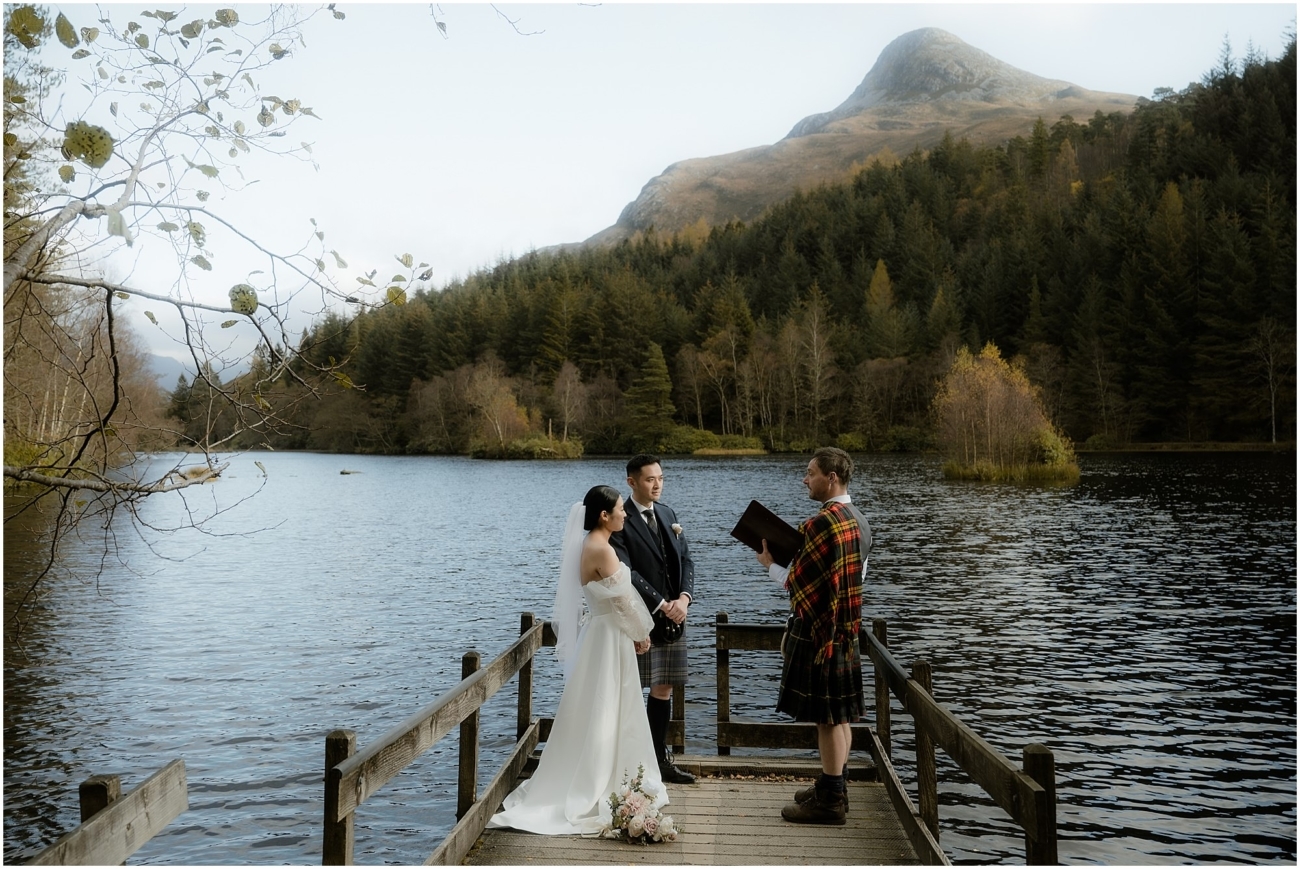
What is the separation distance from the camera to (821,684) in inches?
227

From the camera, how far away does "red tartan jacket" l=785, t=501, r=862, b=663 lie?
18.7 ft

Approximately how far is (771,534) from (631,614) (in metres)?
0.99

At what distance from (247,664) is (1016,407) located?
36421 millimetres

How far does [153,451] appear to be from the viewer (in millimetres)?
4875

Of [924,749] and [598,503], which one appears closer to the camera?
[924,749]

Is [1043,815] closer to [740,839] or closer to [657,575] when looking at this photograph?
[740,839]

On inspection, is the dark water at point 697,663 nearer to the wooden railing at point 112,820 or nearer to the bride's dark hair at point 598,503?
the wooden railing at point 112,820

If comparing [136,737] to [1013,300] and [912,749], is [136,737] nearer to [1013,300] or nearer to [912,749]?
[912,749]

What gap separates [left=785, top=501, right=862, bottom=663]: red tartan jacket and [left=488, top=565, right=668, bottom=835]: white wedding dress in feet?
3.23

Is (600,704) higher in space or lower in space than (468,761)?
higher

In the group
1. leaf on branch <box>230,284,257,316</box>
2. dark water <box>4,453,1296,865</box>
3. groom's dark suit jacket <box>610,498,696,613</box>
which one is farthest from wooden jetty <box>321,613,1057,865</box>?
dark water <box>4,453,1296,865</box>

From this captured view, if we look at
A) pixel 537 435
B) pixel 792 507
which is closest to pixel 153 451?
pixel 792 507

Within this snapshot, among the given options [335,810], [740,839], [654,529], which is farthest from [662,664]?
[335,810]

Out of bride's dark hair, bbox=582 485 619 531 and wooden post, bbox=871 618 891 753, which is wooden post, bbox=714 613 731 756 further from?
bride's dark hair, bbox=582 485 619 531
